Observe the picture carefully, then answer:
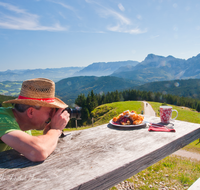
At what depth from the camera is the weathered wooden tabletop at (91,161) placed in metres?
1.35

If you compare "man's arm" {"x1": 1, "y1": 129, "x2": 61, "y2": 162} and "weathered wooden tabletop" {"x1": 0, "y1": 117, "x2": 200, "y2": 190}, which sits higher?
"man's arm" {"x1": 1, "y1": 129, "x2": 61, "y2": 162}

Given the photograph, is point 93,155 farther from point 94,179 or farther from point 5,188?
point 5,188

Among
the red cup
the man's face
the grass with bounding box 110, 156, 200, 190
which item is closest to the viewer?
the man's face

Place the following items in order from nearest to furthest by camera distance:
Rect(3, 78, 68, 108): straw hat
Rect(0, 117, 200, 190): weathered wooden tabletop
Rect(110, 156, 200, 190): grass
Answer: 1. Rect(0, 117, 200, 190): weathered wooden tabletop
2. Rect(3, 78, 68, 108): straw hat
3. Rect(110, 156, 200, 190): grass

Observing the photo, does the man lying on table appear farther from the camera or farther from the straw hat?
the camera

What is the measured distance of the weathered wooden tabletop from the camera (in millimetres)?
1350

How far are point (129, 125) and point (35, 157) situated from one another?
1.70 meters

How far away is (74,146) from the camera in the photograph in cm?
212

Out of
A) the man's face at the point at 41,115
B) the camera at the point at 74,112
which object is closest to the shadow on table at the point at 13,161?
the man's face at the point at 41,115

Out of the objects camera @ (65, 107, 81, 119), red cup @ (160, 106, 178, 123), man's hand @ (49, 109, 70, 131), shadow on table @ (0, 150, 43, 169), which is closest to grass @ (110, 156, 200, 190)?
red cup @ (160, 106, 178, 123)

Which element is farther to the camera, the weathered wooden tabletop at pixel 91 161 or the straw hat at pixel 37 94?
the straw hat at pixel 37 94

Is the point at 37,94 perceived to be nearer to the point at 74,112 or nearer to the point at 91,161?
the point at 74,112

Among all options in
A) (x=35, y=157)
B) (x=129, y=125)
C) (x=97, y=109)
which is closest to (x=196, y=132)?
(x=129, y=125)

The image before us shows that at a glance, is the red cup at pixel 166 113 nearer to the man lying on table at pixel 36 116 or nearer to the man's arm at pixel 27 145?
the man lying on table at pixel 36 116
